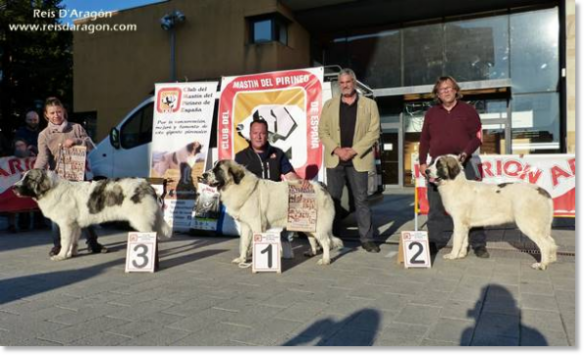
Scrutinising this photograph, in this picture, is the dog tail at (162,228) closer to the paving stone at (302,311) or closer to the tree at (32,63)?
the paving stone at (302,311)

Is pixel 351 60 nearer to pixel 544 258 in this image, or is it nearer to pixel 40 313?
pixel 544 258

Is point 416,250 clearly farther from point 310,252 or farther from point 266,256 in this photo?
point 266,256

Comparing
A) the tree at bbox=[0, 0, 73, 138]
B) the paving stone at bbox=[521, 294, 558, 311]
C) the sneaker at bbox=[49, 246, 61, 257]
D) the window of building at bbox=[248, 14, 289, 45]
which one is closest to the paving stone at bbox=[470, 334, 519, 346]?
the paving stone at bbox=[521, 294, 558, 311]

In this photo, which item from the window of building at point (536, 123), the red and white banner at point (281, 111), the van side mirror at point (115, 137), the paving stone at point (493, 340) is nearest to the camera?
the paving stone at point (493, 340)

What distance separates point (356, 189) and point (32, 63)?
28983mm

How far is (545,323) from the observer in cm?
344

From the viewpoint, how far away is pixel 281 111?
7.68 m

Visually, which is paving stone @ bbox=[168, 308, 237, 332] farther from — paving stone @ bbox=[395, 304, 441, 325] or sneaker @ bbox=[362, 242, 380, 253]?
sneaker @ bbox=[362, 242, 380, 253]

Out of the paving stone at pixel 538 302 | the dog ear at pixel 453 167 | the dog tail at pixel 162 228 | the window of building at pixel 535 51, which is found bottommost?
the paving stone at pixel 538 302

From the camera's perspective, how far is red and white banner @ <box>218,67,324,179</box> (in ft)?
24.5

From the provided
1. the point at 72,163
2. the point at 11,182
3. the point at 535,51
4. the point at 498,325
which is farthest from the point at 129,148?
the point at 535,51

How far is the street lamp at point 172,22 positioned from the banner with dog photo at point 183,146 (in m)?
12.2

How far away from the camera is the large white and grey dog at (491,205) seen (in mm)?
5262

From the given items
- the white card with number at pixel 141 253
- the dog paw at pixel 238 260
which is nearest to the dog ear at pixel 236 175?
the dog paw at pixel 238 260
